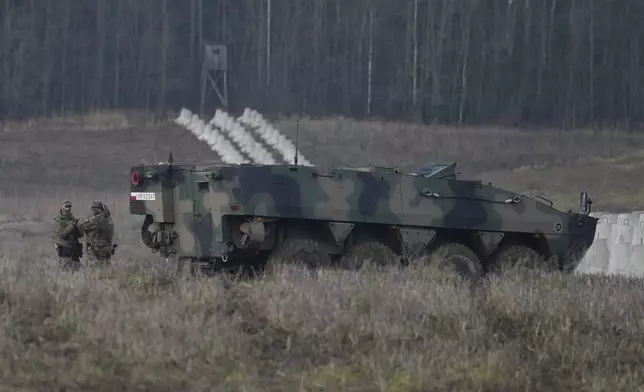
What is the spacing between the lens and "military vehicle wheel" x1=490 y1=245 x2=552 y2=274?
15.2 meters

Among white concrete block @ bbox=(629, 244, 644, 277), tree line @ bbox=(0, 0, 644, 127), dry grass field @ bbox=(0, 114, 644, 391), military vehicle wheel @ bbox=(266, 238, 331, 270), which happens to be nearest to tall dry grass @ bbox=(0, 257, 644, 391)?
dry grass field @ bbox=(0, 114, 644, 391)

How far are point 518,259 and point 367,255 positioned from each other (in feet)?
7.98

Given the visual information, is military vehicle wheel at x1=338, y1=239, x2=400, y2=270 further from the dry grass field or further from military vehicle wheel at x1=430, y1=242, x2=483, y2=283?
the dry grass field

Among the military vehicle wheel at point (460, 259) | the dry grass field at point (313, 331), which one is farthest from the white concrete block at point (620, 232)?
the dry grass field at point (313, 331)

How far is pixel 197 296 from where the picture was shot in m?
10.6

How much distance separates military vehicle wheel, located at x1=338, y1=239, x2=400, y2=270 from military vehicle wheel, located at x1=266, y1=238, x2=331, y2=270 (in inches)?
12.5

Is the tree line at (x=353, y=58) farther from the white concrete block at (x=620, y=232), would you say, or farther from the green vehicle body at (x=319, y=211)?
the green vehicle body at (x=319, y=211)

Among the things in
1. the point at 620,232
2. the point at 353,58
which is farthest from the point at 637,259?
the point at 353,58

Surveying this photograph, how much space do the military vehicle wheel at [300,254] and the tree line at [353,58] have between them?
34297 millimetres

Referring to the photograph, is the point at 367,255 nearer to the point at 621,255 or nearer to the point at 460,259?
the point at 460,259

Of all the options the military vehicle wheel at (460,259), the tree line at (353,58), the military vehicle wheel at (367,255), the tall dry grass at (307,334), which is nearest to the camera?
the tall dry grass at (307,334)

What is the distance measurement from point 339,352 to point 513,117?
40253 mm

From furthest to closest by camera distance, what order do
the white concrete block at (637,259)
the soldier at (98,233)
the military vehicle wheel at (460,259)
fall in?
1. the white concrete block at (637,259)
2. the military vehicle wheel at (460,259)
3. the soldier at (98,233)

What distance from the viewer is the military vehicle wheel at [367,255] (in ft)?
45.6
